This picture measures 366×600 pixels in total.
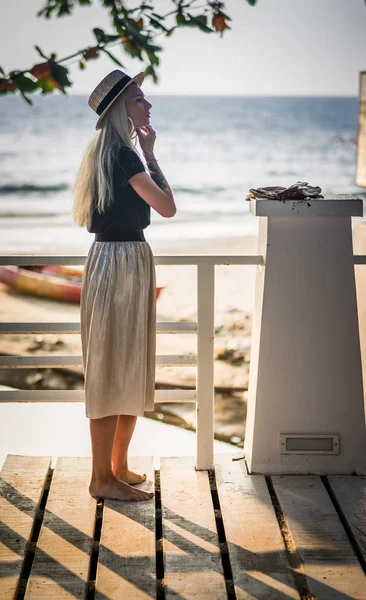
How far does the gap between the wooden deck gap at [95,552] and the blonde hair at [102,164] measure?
1.13 metres

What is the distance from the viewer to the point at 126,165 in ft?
9.89

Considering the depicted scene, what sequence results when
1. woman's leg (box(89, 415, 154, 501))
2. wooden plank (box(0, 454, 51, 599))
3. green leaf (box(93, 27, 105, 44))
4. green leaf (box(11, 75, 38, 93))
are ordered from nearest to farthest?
green leaf (box(11, 75, 38, 93))
green leaf (box(93, 27, 105, 44))
wooden plank (box(0, 454, 51, 599))
woman's leg (box(89, 415, 154, 501))

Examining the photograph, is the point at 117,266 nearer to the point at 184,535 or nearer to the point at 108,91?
the point at 108,91

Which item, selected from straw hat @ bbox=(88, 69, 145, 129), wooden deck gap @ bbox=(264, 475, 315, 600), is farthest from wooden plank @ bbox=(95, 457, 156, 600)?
straw hat @ bbox=(88, 69, 145, 129)

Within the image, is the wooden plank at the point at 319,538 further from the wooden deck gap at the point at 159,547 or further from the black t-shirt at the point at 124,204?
the black t-shirt at the point at 124,204

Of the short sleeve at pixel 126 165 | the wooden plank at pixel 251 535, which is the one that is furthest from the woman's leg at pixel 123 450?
the short sleeve at pixel 126 165

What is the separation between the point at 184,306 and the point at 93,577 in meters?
7.99

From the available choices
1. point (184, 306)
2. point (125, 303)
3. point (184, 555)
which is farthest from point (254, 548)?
point (184, 306)

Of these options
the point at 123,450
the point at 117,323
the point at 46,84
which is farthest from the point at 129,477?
the point at 46,84

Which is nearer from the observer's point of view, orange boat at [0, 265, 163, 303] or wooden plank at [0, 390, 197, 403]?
wooden plank at [0, 390, 197, 403]

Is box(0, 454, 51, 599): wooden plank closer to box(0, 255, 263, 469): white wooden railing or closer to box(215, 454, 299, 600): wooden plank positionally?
box(0, 255, 263, 469): white wooden railing

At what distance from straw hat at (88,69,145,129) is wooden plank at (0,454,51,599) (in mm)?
1512

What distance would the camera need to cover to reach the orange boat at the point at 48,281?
34.8ft

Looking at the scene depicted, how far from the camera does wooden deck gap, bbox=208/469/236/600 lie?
8.61 ft
